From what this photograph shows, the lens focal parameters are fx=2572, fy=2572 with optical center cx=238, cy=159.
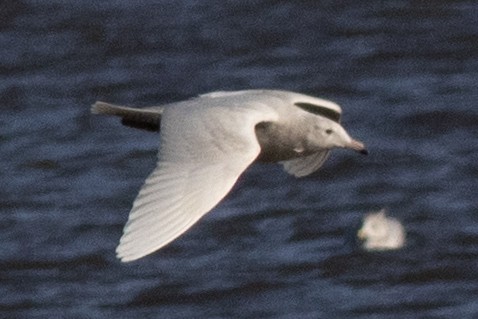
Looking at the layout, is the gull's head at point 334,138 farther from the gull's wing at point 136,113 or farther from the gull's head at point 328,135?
the gull's wing at point 136,113

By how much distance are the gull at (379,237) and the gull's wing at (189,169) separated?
12.2 ft

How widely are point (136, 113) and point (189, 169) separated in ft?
2.91

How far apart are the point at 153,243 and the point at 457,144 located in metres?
5.92

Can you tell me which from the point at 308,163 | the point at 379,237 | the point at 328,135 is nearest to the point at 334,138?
the point at 328,135

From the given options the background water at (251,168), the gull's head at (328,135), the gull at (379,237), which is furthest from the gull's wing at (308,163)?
the gull at (379,237)

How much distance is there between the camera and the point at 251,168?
13.8 meters

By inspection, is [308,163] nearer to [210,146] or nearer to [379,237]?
[210,146]

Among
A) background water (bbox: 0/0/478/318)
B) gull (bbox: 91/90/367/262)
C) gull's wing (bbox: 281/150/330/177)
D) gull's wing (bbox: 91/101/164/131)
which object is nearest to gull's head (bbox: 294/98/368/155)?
gull (bbox: 91/90/367/262)

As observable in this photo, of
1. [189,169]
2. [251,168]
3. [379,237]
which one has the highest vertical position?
[251,168]

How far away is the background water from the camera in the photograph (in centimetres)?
1269

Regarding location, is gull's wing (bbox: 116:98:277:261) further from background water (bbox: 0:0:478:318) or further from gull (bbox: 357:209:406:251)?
gull (bbox: 357:209:406:251)

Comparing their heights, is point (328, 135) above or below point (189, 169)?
above

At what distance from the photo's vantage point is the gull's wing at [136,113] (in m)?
9.48

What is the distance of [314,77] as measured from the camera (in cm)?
1476
